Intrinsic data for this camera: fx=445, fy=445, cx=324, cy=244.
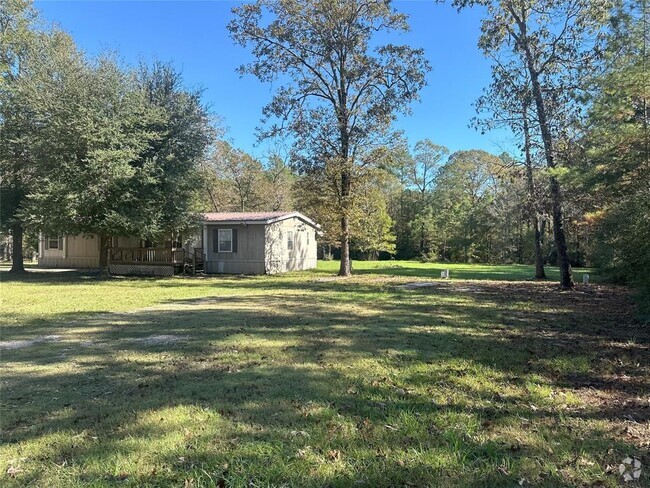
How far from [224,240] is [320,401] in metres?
19.3

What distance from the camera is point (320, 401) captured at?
4.13 meters

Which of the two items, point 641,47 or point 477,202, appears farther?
→ point 477,202

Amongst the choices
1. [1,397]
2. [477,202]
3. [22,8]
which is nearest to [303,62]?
[22,8]

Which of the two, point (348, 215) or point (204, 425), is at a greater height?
point (348, 215)

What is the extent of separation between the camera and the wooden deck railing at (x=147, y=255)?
2114 cm

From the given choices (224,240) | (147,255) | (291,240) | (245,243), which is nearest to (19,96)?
(147,255)

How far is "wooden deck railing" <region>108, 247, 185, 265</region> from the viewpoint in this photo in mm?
21141

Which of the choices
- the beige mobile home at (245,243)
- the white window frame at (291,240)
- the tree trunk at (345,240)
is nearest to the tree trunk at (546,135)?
the tree trunk at (345,240)

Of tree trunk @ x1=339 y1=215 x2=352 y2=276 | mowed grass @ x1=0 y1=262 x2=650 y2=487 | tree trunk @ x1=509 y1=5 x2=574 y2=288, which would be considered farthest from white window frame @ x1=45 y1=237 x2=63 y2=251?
tree trunk @ x1=509 y1=5 x2=574 y2=288

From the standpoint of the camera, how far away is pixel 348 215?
19.8 meters

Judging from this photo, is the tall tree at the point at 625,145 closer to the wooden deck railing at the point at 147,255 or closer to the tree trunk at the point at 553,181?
the tree trunk at the point at 553,181

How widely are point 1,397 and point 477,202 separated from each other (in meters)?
45.9

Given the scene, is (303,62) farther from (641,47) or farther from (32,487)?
(32,487)

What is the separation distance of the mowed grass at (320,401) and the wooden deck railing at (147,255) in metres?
12.3
